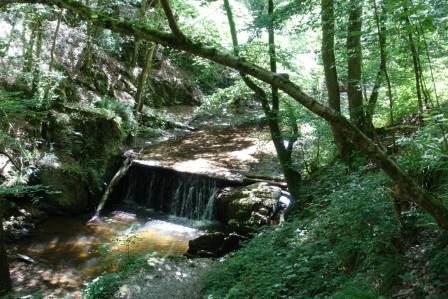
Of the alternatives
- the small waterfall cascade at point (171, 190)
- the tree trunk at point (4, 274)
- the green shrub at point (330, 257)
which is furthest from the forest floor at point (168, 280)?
the small waterfall cascade at point (171, 190)

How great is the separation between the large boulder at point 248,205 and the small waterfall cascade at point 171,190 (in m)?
0.52

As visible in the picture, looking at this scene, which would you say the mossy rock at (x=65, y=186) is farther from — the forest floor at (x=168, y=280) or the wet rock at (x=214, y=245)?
the forest floor at (x=168, y=280)

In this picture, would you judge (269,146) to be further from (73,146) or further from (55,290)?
(55,290)

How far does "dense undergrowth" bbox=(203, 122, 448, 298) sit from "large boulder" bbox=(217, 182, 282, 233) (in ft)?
8.72

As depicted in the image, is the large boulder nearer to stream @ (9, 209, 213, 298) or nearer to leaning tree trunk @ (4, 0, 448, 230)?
stream @ (9, 209, 213, 298)

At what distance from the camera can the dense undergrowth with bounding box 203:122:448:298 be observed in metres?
3.75

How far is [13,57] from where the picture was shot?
12.0 m

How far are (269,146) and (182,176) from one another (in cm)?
388

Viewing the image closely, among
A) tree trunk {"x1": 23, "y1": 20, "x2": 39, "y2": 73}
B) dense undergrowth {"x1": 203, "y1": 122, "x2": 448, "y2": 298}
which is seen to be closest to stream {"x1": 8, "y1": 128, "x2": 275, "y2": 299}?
dense undergrowth {"x1": 203, "y1": 122, "x2": 448, "y2": 298}

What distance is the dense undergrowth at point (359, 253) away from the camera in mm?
3748

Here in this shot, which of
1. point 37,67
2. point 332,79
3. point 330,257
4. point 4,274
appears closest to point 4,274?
point 4,274

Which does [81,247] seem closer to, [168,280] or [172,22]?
[168,280]

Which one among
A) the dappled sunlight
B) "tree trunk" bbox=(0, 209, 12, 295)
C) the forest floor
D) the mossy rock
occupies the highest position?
the dappled sunlight

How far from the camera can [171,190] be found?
1215cm
